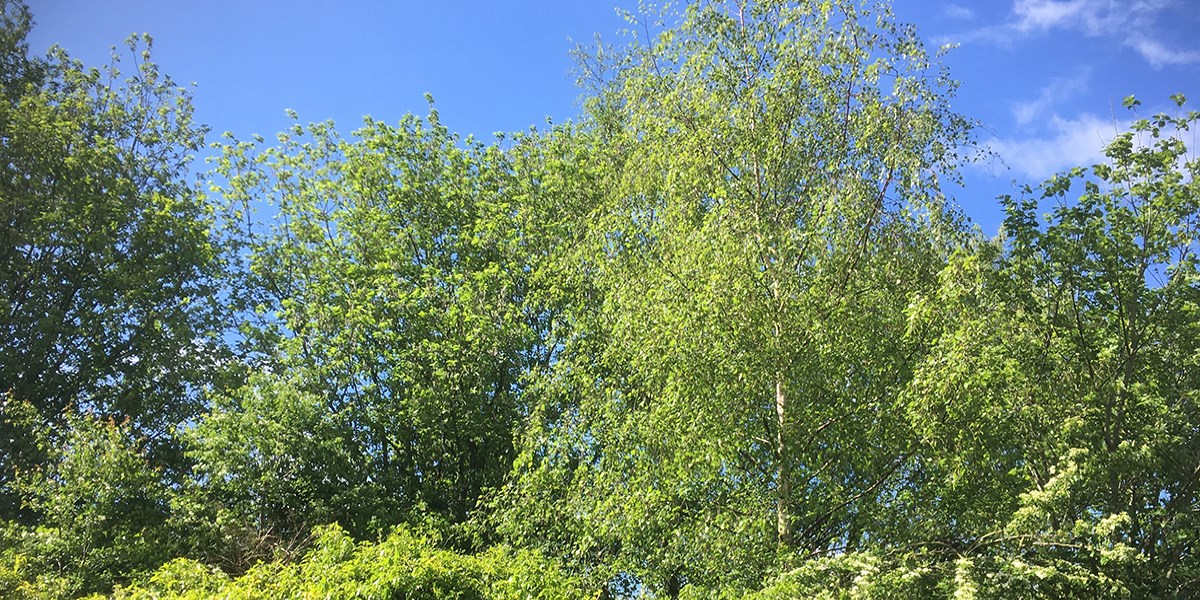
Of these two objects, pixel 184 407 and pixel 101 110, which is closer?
pixel 184 407

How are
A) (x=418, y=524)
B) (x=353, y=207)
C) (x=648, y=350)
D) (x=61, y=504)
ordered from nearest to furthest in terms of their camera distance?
(x=648, y=350)
(x=61, y=504)
(x=418, y=524)
(x=353, y=207)

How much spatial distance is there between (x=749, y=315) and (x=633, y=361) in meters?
1.64

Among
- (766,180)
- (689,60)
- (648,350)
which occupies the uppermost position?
(689,60)

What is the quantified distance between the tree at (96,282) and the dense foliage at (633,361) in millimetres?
82

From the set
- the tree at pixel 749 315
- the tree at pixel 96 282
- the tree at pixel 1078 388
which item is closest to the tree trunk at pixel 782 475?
the tree at pixel 749 315

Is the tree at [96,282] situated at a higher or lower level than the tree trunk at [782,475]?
higher

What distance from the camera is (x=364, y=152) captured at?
55.5ft

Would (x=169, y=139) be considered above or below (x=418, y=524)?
above

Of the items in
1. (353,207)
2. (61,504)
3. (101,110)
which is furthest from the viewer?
(101,110)

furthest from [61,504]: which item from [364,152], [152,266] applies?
[364,152]

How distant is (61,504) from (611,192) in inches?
393

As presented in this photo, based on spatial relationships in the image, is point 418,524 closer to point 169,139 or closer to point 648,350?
point 648,350

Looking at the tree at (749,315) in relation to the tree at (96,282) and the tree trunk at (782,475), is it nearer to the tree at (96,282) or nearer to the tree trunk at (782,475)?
the tree trunk at (782,475)

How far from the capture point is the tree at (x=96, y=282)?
16781 millimetres
